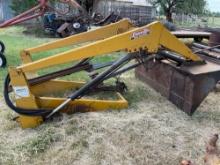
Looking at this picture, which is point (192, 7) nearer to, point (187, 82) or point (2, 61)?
point (2, 61)

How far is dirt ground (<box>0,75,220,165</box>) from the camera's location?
10.4 ft

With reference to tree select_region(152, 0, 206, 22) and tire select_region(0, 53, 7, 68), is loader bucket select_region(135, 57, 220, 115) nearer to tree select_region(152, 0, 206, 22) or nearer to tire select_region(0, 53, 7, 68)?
tire select_region(0, 53, 7, 68)

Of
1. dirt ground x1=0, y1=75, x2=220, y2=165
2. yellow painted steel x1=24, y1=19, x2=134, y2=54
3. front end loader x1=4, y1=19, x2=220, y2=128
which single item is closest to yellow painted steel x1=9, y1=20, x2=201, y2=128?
front end loader x1=4, y1=19, x2=220, y2=128

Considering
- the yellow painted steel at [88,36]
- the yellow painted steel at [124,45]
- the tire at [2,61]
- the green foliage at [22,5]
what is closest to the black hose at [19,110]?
the yellow painted steel at [124,45]

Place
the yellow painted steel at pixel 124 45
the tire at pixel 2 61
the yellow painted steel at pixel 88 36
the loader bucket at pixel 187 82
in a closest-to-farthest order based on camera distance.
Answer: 1. the yellow painted steel at pixel 124 45
2. the loader bucket at pixel 187 82
3. the yellow painted steel at pixel 88 36
4. the tire at pixel 2 61

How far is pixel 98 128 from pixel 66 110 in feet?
1.62

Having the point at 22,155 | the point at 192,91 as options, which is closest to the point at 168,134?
the point at 192,91

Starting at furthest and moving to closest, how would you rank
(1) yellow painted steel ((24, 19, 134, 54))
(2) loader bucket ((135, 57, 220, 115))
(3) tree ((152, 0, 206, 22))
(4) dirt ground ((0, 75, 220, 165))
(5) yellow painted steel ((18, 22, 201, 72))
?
(3) tree ((152, 0, 206, 22))
(1) yellow painted steel ((24, 19, 134, 54))
(2) loader bucket ((135, 57, 220, 115))
(5) yellow painted steel ((18, 22, 201, 72))
(4) dirt ground ((0, 75, 220, 165))

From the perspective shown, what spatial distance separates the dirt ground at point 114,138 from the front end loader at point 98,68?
157 mm

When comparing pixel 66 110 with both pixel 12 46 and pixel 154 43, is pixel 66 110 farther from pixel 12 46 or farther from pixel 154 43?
pixel 12 46

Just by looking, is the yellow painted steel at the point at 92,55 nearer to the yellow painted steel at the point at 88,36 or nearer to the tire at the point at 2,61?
the yellow painted steel at the point at 88,36

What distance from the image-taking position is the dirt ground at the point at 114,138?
318 cm

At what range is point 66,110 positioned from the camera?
394 cm

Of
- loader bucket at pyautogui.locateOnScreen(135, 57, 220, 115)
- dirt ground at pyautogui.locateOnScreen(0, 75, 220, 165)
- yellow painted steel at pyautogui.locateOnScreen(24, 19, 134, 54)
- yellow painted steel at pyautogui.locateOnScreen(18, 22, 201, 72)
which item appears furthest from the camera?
yellow painted steel at pyautogui.locateOnScreen(24, 19, 134, 54)
